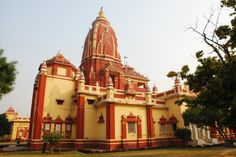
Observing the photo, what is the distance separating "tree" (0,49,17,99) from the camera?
16375 millimetres

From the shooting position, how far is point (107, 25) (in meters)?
36.8

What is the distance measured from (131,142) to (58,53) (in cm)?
1563

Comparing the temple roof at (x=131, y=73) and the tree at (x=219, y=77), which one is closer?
the tree at (x=219, y=77)

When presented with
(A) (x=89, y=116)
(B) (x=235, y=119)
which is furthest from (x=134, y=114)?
(B) (x=235, y=119)

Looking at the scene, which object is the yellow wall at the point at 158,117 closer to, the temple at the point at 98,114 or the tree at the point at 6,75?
the temple at the point at 98,114

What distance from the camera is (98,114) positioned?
2492 centimetres

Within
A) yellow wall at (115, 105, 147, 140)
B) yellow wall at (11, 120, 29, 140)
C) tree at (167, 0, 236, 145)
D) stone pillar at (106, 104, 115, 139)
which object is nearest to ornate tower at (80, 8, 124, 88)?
yellow wall at (115, 105, 147, 140)

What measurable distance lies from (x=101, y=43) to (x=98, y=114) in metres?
13.1

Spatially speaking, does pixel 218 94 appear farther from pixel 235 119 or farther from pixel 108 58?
pixel 108 58

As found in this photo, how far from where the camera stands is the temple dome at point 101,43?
33188 millimetres

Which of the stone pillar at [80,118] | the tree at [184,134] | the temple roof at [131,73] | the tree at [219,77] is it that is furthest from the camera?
the temple roof at [131,73]

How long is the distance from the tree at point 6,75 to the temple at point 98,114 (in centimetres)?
734

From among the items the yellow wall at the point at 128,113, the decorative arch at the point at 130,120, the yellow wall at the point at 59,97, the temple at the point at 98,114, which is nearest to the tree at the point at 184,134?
the temple at the point at 98,114

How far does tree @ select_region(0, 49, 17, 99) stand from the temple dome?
54.3 ft
